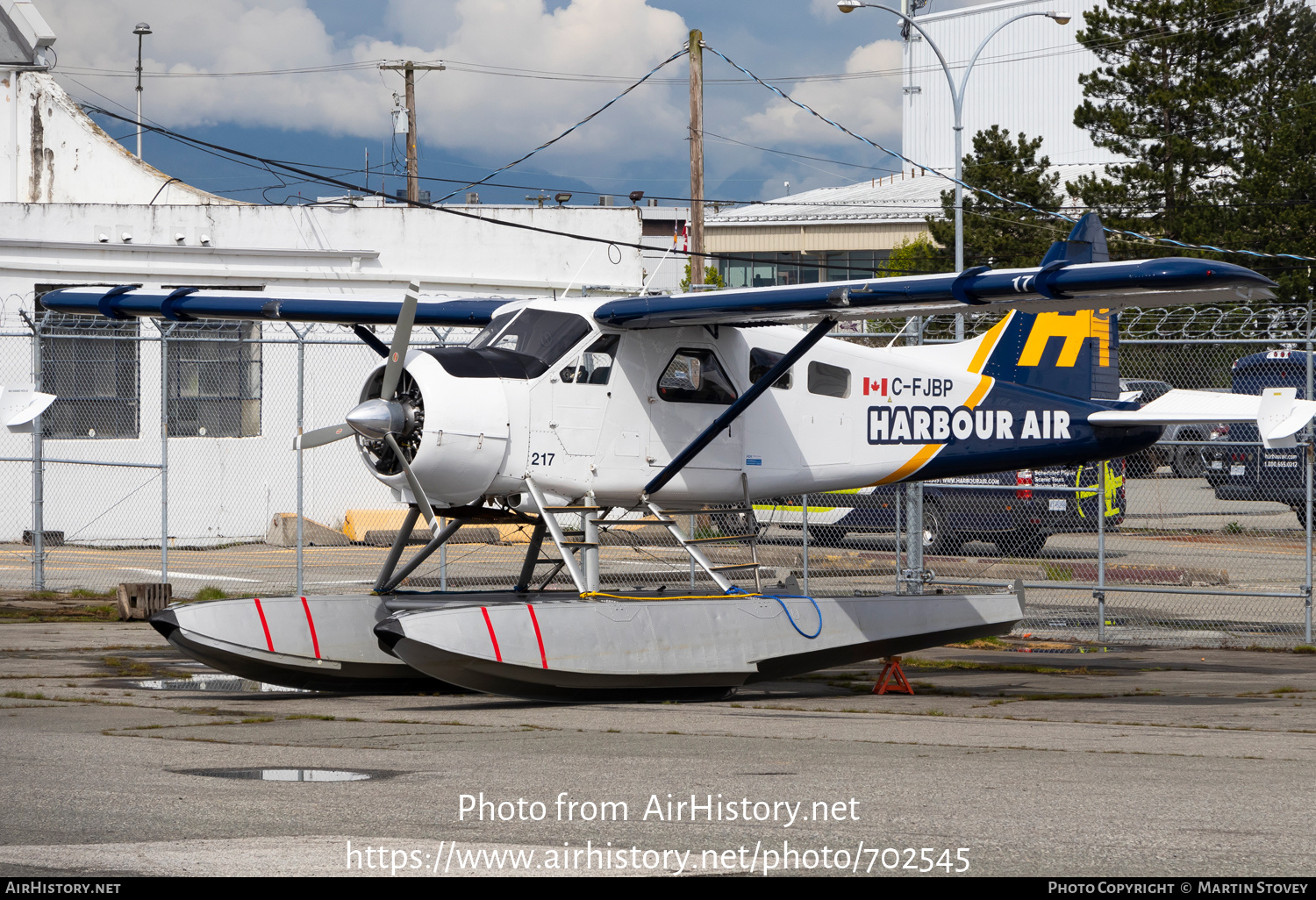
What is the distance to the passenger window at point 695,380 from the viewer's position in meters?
11.9

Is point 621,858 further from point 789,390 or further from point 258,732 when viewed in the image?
point 789,390

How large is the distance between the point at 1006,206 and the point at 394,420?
33455mm

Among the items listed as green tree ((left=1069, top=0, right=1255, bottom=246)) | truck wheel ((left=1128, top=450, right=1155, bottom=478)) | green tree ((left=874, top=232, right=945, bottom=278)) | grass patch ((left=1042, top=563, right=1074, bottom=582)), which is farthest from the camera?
green tree ((left=874, top=232, right=945, bottom=278))

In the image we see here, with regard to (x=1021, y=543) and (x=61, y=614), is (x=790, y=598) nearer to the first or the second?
(x=61, y=614)

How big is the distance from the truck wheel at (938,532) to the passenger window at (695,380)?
7909mm

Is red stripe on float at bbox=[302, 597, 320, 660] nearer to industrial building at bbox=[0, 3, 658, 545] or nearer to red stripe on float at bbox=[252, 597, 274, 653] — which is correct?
red stripe on float at bbox=[252, 597, 274, 653]

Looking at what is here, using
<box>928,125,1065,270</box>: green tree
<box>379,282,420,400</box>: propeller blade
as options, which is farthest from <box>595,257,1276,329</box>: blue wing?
<box>928,125,1065,270</box>: green tree

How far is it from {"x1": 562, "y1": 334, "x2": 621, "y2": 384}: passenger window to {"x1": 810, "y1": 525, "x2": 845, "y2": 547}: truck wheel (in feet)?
34.4

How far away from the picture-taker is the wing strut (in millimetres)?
11547

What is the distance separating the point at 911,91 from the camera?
72.6 m

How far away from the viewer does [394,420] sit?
10.2 m


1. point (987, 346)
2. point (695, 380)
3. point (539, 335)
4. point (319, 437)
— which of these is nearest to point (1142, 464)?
point (987, 346)

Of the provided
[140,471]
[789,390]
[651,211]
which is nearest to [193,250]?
[140,471]

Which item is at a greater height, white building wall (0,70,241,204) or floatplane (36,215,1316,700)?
white building wall (0,70,241,204)
